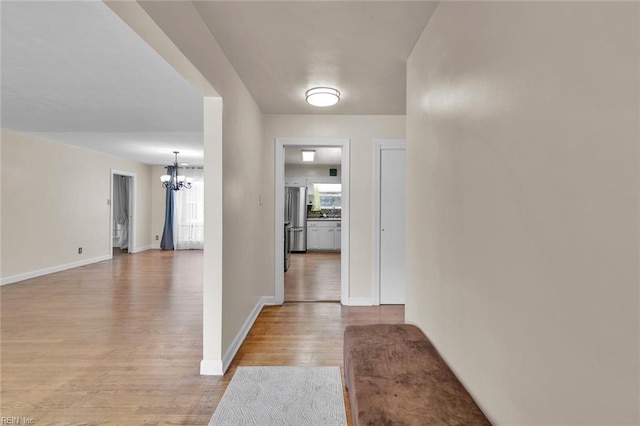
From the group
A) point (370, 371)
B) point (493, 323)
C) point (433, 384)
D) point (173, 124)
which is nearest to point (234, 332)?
point (370, 371)

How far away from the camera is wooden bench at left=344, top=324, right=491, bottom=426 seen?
1.10 meters

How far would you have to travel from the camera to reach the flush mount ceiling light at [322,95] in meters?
2.84

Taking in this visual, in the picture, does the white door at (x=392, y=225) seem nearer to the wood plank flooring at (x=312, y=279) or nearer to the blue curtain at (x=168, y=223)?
the wood plank flooring at (x=312, y=279)

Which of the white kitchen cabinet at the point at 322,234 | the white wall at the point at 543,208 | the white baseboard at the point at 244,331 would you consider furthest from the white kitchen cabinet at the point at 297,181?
the white wall at the point at 543,208

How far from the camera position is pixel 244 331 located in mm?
2822

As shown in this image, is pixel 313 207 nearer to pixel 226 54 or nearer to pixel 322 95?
pixel 322 95

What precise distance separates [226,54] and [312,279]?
12.3 ft

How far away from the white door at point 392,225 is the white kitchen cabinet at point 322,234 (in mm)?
4685

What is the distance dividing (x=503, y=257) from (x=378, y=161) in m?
2.80

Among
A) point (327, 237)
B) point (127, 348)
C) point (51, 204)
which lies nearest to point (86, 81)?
point (127, 348)

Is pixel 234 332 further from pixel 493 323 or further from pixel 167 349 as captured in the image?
pixel 493 323

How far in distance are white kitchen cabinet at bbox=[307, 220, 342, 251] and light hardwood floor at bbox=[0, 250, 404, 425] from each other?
13.5ft

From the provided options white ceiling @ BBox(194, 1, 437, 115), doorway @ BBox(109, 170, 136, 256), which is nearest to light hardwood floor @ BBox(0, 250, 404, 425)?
white ceiling @ BBox(194, 1, 437, 115)

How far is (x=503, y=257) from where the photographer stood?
3.41 feet
